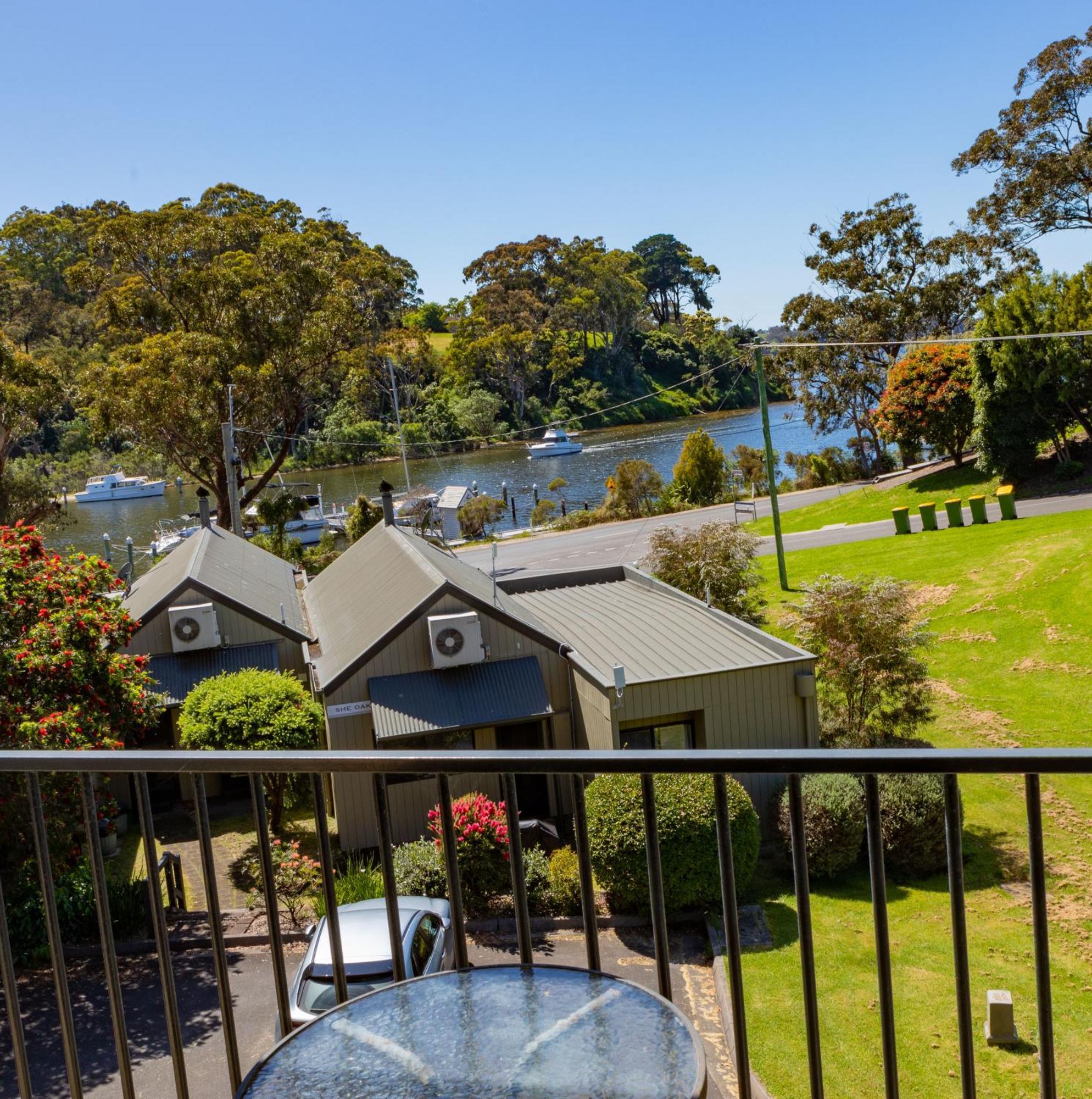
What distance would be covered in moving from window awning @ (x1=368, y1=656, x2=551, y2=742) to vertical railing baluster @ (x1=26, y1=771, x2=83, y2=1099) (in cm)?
1207

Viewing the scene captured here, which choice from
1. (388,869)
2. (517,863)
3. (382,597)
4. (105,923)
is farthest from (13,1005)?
(382,597)

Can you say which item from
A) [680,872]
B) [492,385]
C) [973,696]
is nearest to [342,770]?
[680,872]

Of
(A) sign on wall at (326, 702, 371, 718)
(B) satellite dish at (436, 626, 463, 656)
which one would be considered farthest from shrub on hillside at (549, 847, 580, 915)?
(A) sign on wall at (326, 702, 371, 718)

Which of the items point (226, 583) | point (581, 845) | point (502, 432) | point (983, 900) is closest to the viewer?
point (581, 845)

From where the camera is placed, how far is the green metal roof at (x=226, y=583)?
59.0 feet

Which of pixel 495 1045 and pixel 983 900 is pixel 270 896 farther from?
pixel 983 900

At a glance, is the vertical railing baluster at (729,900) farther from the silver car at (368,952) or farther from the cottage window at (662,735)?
the cottage window at (662,735)

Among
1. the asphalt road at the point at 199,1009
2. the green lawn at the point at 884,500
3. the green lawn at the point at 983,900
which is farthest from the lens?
the green lawn at the point at 884,500

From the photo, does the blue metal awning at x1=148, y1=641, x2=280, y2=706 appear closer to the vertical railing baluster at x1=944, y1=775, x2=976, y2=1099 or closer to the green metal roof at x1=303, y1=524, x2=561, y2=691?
the green metal roof at x1=303, y1=524, x2=561, y2=691

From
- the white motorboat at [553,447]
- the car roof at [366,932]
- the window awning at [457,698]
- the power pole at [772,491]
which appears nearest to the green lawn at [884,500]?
the power pole at [772,491]

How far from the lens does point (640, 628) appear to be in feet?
57.2

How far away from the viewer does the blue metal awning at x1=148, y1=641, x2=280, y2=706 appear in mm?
17000

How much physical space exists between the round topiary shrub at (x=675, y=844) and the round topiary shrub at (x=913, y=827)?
5.68 ft

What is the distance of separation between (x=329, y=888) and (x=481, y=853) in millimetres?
10550
